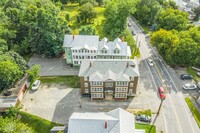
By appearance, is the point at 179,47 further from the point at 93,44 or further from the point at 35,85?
the point at 35,85

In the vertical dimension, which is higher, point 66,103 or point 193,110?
point 193,110

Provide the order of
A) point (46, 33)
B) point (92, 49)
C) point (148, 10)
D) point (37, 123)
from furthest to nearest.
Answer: point (148, 10) → point (46, 33) → point (92, 49) → point (37, 123)

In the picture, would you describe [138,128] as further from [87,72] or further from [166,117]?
[87,72]

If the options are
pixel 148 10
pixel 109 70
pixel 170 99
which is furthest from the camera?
pixel 148 10

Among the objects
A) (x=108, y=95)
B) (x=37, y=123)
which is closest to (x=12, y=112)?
(x=37, y=123)

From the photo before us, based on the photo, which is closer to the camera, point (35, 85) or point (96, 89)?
point (96, 89)

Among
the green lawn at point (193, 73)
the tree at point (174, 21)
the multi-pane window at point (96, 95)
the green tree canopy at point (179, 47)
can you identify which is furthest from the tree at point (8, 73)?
the tree at point (174, 21)
